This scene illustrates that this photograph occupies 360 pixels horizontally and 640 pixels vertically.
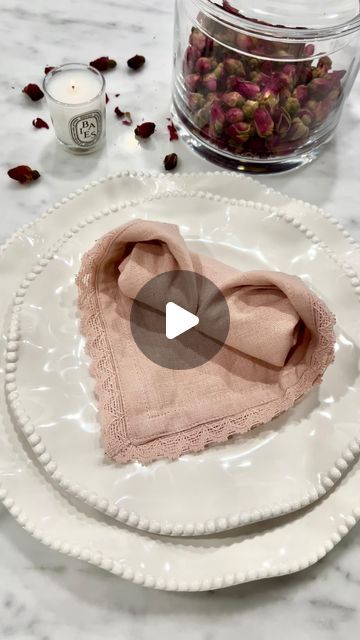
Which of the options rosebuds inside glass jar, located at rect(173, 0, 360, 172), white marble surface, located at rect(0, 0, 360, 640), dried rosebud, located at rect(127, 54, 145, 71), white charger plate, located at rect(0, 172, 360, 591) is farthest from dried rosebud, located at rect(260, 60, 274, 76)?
white charger plate, located at rect(0, 172, 360, 591)

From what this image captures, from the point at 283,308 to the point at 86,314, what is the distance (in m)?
0.17

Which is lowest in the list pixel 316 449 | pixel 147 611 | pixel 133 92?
pixel 147 611

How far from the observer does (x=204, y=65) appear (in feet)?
2.00

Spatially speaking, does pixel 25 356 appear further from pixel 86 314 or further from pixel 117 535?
pixel 117 535

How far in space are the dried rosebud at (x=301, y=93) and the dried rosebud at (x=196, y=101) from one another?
0.10m

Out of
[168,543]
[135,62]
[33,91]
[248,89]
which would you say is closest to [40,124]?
[33,91]

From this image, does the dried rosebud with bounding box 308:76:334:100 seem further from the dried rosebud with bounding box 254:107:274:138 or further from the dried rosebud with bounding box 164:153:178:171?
the dried rosebud with bounding box 164:153:178:171

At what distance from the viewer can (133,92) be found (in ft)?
2.46

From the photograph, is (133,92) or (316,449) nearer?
(316,449)

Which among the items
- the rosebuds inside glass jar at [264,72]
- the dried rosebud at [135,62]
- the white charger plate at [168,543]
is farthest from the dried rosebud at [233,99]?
the white charger plate at [168,543]

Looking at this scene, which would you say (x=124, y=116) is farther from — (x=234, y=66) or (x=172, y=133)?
(x=234, y=66)

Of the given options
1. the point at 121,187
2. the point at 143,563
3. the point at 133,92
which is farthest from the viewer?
the point at 133,92

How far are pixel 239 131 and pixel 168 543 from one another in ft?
1.35

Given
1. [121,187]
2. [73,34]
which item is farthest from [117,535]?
[73,34]
